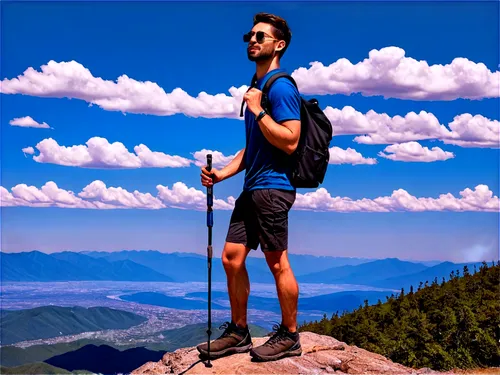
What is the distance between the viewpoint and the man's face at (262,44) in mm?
8055

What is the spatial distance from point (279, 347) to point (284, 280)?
899 millimetres

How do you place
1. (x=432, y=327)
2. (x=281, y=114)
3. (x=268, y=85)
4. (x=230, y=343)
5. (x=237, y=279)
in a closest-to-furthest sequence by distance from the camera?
(x=281, y=114) < (x=268, y=85) < (x=237, y=279) < (x=230, y=343) < (x=432, y=327)

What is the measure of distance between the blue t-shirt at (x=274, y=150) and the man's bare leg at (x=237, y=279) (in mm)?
749

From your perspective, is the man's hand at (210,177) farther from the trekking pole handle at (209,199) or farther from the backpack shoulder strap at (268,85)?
the backpack shoulder strap at (268,85)

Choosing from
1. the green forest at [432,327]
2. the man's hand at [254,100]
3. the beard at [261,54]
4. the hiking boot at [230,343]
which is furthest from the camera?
the green forest at [432,327]

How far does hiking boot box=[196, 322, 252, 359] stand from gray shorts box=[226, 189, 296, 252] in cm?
114

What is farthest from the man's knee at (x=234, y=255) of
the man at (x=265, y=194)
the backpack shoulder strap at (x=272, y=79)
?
the backpack shoulder strap at (x=272, y=79)

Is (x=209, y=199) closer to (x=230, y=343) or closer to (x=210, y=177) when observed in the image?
(x=210, y=177)

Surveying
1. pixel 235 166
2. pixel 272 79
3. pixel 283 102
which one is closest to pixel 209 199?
pixel 235 166

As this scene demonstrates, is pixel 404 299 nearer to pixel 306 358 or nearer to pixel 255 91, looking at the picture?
pixel 306 358

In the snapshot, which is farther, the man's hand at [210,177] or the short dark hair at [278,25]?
the man's hand at [210,177]

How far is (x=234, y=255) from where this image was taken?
8.13 m

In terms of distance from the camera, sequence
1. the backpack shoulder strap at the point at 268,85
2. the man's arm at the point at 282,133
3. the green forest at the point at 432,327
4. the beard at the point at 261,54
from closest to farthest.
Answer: the man's arm at the point at 282,133
the backpack shoulder strap at the point at 268,85
the beard at the point at 261,54
the green forest at the point at 432,327

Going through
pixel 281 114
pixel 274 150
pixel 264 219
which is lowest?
pixel 264 219
